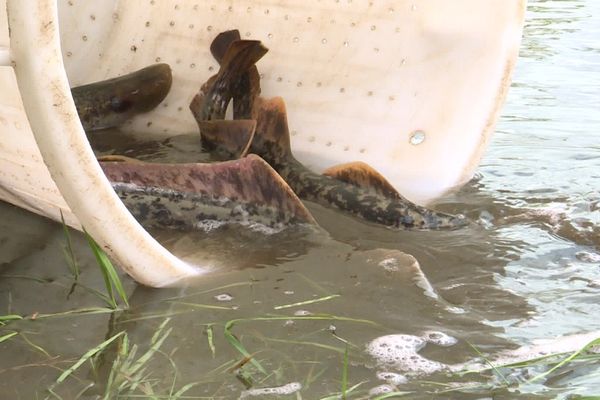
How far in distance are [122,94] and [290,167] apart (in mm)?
894

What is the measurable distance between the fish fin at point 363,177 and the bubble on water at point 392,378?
52.0 inches

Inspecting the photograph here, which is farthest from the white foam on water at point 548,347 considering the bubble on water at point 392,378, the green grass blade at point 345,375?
the green grass blade at point 345,375

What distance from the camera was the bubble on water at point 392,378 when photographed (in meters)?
2.28

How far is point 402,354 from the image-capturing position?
7.91 ft

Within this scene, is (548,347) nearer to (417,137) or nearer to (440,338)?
(440,338)

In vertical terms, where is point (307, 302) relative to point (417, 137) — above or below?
below

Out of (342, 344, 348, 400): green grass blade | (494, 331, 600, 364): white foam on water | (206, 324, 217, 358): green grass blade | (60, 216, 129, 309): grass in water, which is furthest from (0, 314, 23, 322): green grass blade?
(494, 331, 600, 364): white foam on water

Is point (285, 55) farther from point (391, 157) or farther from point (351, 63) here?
point (391, 157)

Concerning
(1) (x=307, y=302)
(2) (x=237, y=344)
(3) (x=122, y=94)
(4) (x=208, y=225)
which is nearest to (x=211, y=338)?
(2) (x=237, y=344)

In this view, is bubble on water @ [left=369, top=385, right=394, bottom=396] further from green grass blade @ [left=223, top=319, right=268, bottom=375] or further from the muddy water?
green grass blade @ [left=223, top=319, right=268, bottom=375]

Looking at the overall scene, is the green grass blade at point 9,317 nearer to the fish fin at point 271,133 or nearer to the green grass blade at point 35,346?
the green grass blade at point 35,346

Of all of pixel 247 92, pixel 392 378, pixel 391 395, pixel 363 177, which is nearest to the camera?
pixel 391 395

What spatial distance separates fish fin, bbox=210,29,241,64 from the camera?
4141 millimetres

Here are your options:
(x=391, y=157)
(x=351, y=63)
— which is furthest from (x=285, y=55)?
(x=391, y=157)
